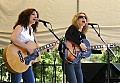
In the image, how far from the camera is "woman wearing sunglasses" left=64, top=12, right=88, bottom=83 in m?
3.73

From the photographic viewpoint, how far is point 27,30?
3.48 m

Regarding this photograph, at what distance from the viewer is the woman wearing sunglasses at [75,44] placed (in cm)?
373

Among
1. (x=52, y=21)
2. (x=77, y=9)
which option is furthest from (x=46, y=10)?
(x=77, y=9)

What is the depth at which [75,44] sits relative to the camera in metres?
3.98

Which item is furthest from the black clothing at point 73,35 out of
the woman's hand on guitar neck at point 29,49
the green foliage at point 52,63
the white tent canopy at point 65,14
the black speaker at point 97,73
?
the green foliage at point 52,63

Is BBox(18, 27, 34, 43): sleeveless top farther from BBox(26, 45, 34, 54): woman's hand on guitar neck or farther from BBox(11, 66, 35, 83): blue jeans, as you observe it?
BBox(11, 66, 35, 83): blue jeans

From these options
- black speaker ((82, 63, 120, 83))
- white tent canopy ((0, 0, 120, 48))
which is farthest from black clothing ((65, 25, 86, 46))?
white tent canopy ((0, 0, 120, 48))

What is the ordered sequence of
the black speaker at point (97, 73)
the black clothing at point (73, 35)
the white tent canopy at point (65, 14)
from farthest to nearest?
the white tent canopy at point (65, 14), the black speaker at point (97, 73), the black clothing at point (73, 35)

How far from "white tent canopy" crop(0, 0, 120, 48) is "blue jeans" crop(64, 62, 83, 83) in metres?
1.43

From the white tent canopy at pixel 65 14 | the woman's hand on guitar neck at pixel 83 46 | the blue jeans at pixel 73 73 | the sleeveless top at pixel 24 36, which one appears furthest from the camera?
the white tent canopy at pixel 65 14

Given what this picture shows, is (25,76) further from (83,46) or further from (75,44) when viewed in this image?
(83,46)

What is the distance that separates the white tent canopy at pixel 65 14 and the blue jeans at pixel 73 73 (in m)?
1.43

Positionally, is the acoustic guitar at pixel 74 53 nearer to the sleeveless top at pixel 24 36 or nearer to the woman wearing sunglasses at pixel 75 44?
the woman wearing sunglasses at pixel 75 44

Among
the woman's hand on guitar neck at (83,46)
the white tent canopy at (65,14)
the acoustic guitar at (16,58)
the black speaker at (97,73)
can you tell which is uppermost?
the white tent canopy at (65,14)
